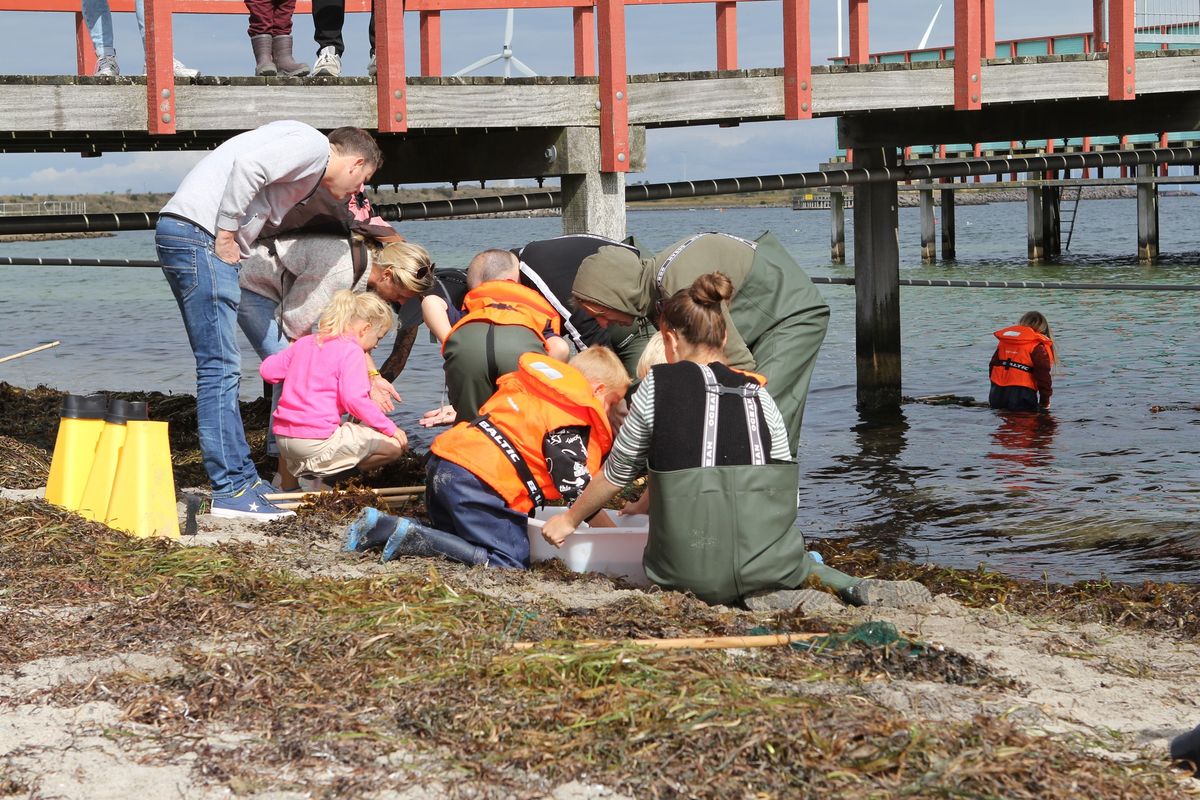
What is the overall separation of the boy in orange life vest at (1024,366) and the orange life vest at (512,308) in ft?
21.6

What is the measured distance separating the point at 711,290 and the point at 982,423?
7.51 metres

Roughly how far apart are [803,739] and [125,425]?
3300 mm

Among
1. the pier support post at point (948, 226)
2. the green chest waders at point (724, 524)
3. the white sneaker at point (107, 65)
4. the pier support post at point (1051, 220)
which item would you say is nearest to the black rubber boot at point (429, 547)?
the green chest waders at point (724, 524)

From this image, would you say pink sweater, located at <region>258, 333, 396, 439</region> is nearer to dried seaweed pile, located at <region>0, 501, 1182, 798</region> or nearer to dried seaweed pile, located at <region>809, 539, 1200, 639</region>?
dried seaweed pile, located at <region>0, 501, 1182, 798</region>

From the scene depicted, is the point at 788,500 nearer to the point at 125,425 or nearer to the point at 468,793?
the point at 468,793

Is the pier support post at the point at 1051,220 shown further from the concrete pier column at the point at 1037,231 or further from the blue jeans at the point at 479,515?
the blue jeans at the point at 479,515

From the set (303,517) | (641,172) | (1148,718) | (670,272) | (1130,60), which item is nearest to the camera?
(1148,718)

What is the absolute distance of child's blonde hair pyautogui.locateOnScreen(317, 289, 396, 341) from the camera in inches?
237

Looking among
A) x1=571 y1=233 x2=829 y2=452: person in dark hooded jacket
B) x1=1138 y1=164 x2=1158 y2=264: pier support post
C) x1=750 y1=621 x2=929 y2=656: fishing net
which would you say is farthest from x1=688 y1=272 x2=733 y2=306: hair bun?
x1=1138 y1=164 x2=1158 y2=264: pier support post

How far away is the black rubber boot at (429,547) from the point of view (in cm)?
480

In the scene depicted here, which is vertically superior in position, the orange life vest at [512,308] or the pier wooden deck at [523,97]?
the pier wooden deck at [523,97]

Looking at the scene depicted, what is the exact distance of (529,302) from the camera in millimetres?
5887

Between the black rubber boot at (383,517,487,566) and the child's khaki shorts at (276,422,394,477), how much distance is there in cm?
145

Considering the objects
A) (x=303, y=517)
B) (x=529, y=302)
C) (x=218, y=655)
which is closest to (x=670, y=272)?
(x=529, y=302)
